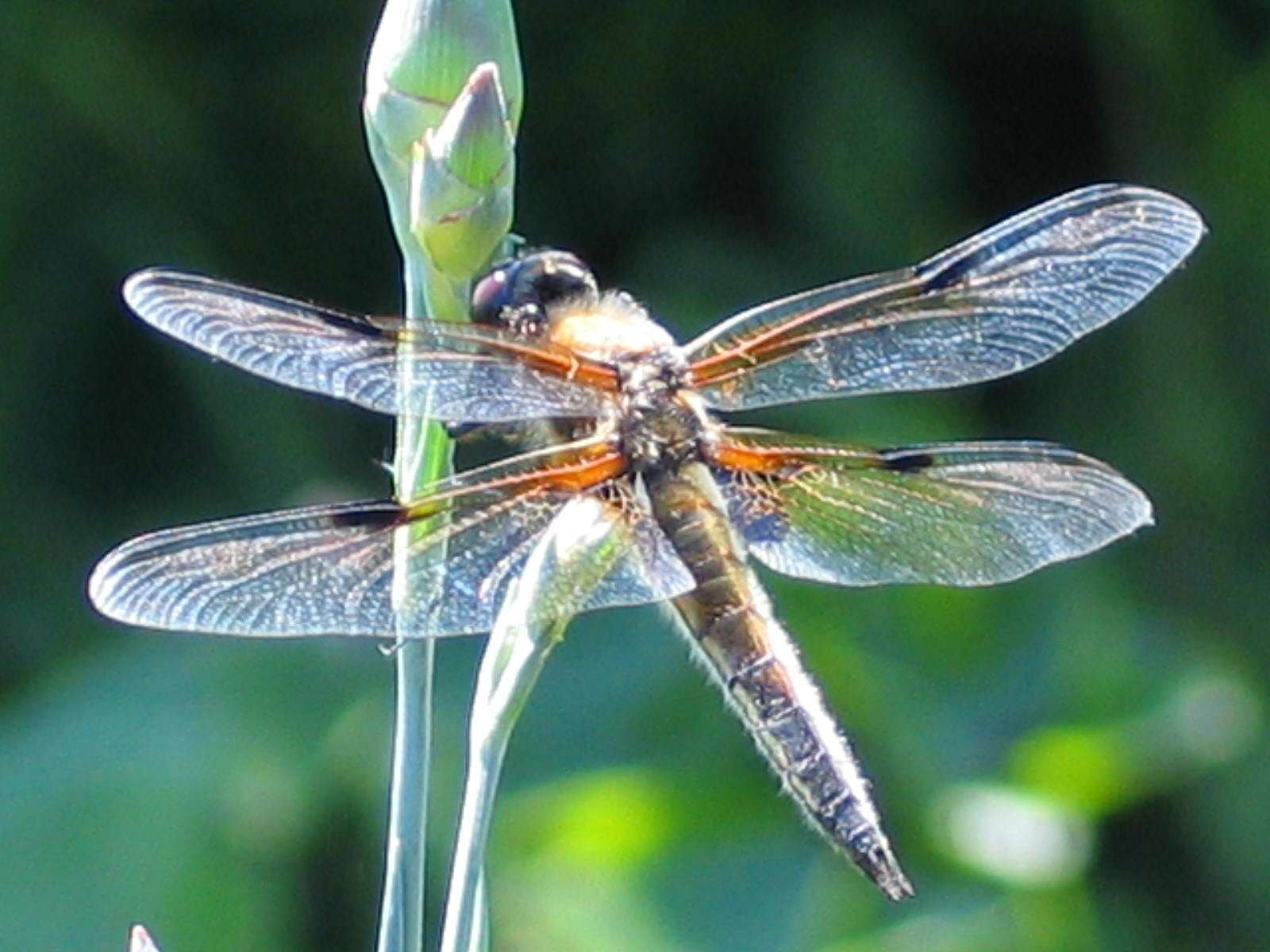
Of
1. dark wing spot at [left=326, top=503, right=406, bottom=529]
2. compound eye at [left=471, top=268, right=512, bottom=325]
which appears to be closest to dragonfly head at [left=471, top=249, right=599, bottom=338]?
compound eye at [left=471, top=268, right=512, bottom=325]

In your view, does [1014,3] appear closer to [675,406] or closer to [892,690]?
[892,690]

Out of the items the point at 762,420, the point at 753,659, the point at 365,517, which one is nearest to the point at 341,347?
the point at 365,517

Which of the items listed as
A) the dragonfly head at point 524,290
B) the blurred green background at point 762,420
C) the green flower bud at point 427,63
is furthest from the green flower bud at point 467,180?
the blurred green background at point 762,420

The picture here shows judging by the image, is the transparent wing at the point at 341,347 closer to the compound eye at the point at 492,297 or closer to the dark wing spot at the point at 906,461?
the compound eye at the point at 492,297

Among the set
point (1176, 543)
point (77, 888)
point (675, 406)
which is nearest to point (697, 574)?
point (675, 406)

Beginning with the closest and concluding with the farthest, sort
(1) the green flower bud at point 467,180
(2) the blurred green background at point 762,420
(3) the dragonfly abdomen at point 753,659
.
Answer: (1) the green flower bud at point 467,180 < (3) the dragonfly abdomen at point 753,659 < (2) the blurred green background at point 762,420

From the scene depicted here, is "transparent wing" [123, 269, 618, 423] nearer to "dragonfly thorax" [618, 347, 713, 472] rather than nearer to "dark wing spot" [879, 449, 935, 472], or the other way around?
"dragonfly thorax" [618, 347, 713, 472]
